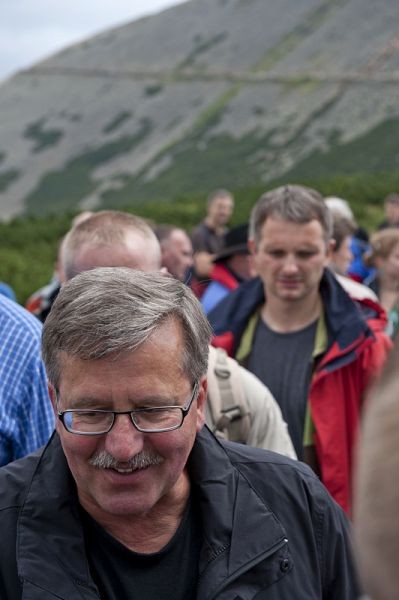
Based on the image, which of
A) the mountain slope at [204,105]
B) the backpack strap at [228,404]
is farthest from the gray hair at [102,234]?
the mountain slope at [204,105]

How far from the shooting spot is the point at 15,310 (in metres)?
3.54

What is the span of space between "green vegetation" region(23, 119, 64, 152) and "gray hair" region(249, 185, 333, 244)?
8613 cm

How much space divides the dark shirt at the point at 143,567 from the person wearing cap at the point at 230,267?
408 centimetres

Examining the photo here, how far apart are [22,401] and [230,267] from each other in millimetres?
3853

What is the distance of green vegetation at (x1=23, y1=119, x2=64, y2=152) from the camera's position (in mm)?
89062

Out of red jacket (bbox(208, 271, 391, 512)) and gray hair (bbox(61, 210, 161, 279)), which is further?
red jacket (bbox(208, 271, 391, 512))

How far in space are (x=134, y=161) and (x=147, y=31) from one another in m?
28.5

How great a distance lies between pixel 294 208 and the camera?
4668mm

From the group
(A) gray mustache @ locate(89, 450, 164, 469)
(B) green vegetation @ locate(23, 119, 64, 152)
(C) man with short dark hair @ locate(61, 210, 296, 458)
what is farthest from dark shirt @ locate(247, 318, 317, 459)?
(B) green vegetation @ locate(23, 119, 64, 152)

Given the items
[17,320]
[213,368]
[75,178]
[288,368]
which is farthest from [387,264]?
[75,178]

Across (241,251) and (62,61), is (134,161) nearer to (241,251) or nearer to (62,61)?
(62,61)

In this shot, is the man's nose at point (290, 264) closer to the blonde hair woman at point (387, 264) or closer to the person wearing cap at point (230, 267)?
the person wearing cap at point (230, 267)

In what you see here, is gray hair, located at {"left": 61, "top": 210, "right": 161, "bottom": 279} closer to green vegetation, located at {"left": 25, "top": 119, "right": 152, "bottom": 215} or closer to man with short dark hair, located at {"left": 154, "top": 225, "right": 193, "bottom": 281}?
man with short dark hair, located at {"left": 154, "top": 225, "right": 193, "bottom": 281}

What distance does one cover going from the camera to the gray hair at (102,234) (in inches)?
157
